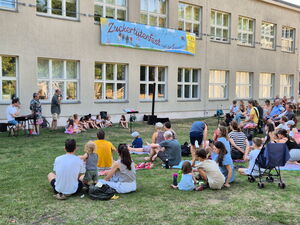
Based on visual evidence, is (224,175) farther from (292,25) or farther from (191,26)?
(292,25)

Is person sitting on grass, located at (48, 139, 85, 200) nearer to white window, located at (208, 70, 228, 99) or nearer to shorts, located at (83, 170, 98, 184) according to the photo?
shorts, located at (83, 170, 98, 184)

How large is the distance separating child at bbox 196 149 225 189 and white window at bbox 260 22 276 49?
75.2ft

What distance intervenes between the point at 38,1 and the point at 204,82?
1168cm

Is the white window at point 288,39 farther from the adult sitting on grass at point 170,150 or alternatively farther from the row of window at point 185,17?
the adult sitting on grass at point 170,150

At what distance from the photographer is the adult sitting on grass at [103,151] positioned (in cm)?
778

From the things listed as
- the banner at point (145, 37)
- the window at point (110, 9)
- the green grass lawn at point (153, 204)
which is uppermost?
the window at point (110, 9)

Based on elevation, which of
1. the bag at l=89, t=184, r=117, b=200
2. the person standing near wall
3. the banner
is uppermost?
the banner

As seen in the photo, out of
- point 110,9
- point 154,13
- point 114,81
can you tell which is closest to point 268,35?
point 154,13

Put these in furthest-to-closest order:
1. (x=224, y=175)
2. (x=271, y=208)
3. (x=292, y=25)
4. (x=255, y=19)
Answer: (x=292, y=25) → (x=255, y=19) → (x=224, y=175) → (x=271, y=208)

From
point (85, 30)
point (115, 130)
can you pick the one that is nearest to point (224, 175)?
point (115, 130)

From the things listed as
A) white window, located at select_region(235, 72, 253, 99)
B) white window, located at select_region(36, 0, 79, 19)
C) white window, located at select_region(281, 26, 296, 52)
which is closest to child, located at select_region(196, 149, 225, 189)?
white window, located at select_region(36, 0, 79, 19)

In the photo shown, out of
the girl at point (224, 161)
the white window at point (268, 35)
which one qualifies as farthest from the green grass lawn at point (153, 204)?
the white window at point (268, 35)

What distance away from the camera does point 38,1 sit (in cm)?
1598

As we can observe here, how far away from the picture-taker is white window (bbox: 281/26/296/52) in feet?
98.1
